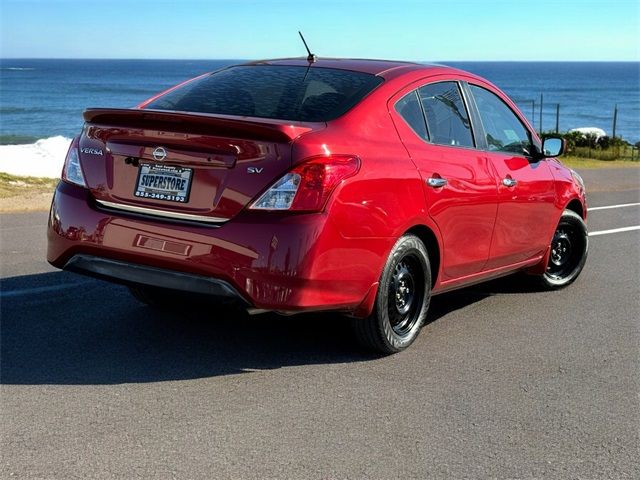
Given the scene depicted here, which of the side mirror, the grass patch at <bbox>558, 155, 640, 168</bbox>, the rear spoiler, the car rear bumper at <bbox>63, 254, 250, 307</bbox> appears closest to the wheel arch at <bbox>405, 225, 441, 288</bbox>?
the rear spoiler

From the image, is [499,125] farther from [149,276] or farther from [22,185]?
[22,185]

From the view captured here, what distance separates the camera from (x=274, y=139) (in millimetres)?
4496

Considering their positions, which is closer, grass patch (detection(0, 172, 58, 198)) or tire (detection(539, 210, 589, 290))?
tire (detection(539, 210, 589, 290))

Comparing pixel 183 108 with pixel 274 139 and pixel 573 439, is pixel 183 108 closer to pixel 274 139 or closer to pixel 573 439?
pixel 274 139

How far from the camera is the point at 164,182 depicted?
4699mm

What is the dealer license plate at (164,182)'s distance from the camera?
4633mm

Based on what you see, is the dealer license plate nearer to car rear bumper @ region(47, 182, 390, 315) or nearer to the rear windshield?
car rear bumper @ region(47, 182, 390, 315)

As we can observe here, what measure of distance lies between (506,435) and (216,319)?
2393mm

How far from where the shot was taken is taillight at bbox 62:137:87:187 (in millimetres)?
5036

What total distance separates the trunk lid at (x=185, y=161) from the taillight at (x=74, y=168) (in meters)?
0.08

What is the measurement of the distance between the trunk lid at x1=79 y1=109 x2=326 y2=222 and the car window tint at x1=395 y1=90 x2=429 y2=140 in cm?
79

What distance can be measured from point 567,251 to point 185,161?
409cm

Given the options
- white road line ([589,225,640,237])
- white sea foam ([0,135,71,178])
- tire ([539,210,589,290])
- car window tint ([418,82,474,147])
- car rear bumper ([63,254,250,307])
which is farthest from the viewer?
white sea foam ([0,135,71,178])

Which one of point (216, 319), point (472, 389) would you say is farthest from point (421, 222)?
point (216, 319)
